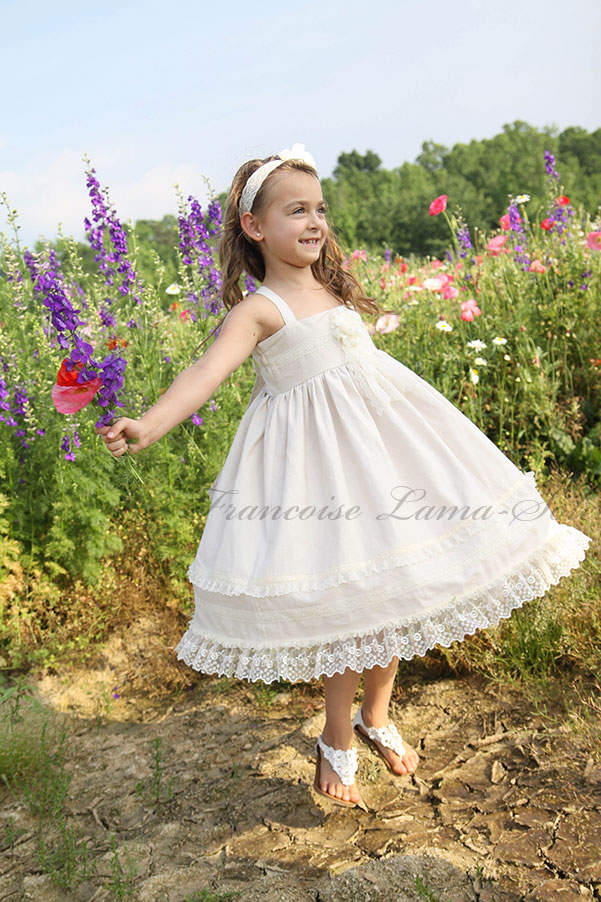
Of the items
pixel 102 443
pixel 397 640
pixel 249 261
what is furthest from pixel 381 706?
pixel 102 443

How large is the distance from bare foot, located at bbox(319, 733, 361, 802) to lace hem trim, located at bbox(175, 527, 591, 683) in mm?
431

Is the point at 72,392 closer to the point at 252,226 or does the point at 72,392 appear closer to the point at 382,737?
the point at 252,226

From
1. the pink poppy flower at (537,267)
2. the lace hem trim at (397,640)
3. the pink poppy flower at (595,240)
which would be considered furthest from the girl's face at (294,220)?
the pink poppy flower at (537,267)

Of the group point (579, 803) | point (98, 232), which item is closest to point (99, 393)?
point (579, 803)

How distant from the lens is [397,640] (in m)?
1.77

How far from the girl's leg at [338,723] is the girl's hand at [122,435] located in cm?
86

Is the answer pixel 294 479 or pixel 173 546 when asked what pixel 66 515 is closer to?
pixel 173 546

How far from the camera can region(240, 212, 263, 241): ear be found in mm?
2258

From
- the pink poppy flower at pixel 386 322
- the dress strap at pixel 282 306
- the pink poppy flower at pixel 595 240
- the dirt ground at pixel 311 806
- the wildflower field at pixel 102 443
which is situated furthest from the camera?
the pink poppy flower at pixel 595 240

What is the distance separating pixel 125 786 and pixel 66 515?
43.3 inches

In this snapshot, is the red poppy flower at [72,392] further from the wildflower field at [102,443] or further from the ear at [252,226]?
the wildflower field at [102,443]

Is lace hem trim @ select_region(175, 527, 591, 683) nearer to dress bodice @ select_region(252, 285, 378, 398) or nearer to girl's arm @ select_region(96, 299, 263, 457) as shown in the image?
girl's arm @ select_region(96, 299, 263, 457)

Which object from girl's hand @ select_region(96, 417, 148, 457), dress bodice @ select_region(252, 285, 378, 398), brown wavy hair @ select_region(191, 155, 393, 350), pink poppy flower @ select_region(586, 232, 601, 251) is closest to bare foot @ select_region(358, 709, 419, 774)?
dress bodice @ select_region(252, 285, 378, 398)

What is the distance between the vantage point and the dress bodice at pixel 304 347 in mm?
2129
